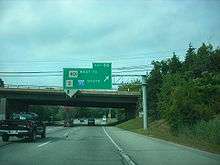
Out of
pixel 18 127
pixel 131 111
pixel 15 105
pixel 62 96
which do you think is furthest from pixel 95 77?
pixel 131 111

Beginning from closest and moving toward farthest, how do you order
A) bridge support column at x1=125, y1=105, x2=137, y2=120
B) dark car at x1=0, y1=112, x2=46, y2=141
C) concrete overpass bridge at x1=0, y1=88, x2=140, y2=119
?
dark car at x1=0, y1=112, x2=46, y2=141
concrete overpass bridge at x1=0, y1=88, x2=140, y2=119
bridge support column at x1=125, y1=105, x2=137, y2=120

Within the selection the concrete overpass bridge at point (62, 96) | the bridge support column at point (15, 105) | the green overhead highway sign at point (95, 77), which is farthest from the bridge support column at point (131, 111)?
the green overhead highway sign at point (95, 77)

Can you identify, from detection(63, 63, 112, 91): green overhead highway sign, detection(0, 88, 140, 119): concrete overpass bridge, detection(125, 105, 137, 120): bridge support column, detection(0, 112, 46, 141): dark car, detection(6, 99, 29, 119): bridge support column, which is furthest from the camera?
detection(125, 105, 137, 120): bridge support column

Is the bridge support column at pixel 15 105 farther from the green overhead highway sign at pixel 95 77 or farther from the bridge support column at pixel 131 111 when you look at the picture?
the green overhead highway sign at pixel 95 77

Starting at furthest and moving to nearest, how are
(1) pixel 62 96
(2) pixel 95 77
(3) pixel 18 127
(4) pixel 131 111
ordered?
(4) pixel 131 111
(1) pixel 62 96
(2) pixel 95 77
(3) pixel 18 127

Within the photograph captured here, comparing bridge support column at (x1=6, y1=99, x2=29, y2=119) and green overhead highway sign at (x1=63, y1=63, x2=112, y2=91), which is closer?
green overhead highway sign at (x1=63, y1=63, x2=112, y2=91)

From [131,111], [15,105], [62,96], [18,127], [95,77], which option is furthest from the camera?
[131,111]

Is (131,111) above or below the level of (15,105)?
below

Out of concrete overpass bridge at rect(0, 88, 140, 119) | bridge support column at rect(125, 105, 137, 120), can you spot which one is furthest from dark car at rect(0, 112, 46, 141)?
bridge support column at rect(125, 105, 137, 120)

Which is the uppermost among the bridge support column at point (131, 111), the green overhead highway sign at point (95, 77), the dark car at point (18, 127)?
the green overhead highway sign at point (95, 77)

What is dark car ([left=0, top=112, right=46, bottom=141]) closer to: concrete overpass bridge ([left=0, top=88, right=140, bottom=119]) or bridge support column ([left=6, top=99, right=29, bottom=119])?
concrete overpass bridge ([left=0, top=88, right=140, bottom=119])

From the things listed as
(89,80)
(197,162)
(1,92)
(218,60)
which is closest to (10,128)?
(197,162)

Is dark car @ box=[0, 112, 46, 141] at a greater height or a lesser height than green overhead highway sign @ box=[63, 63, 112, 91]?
lesser

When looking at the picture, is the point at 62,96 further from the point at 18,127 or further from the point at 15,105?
the point at 18,127
